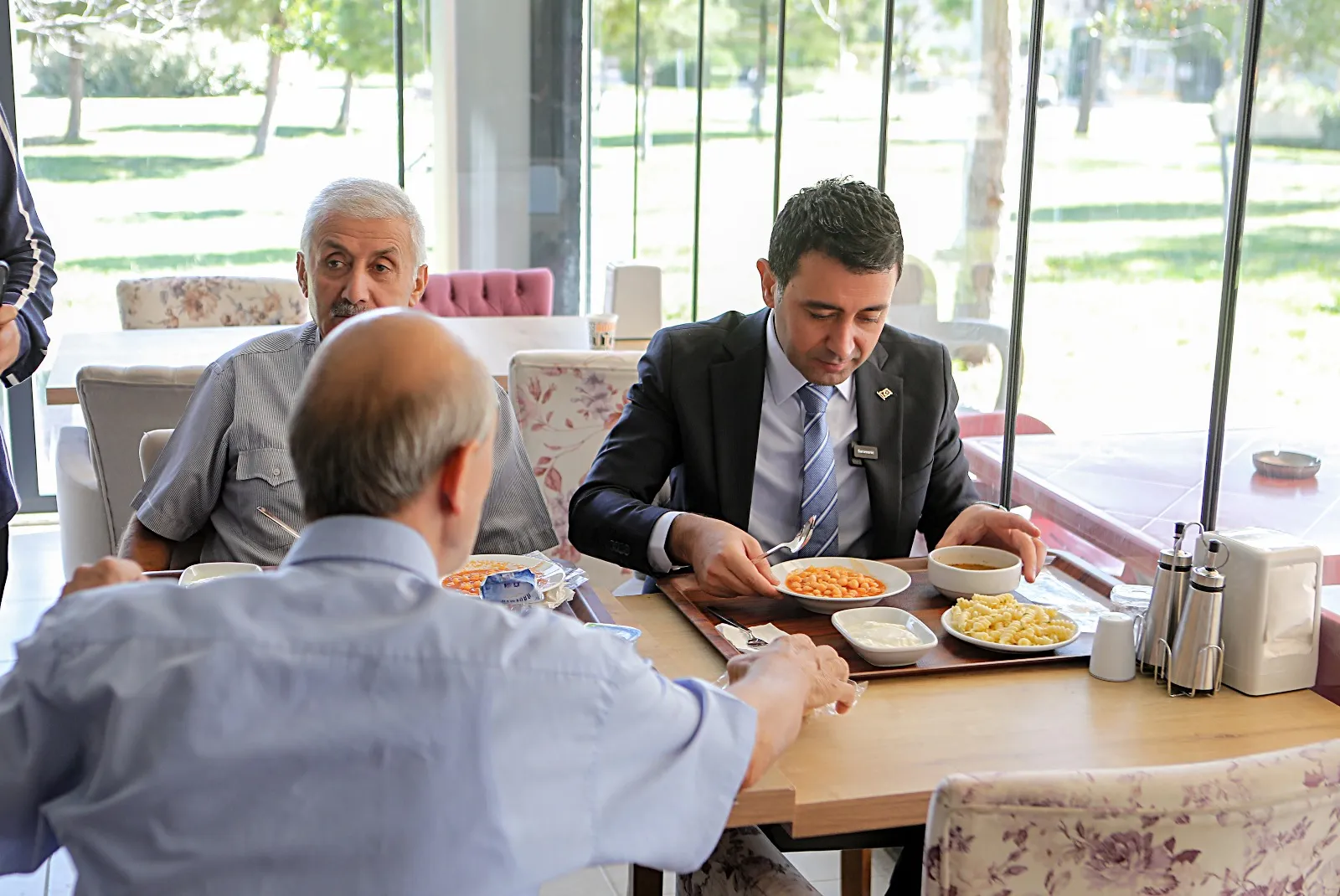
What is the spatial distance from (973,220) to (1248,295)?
1535mm

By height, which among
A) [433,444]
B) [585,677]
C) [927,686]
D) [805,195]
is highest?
[805,195]

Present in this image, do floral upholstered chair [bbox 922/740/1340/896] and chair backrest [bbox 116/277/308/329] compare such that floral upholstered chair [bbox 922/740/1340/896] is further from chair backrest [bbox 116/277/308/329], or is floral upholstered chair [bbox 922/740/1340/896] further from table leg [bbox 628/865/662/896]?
chair backrest [bbox 116/277/308/329]

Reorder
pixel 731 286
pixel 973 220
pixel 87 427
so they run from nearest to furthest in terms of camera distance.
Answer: pixel 87 427
pixel 973 220
pixel 731 286

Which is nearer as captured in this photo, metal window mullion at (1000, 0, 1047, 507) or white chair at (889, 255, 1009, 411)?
metal window mullion at (1000, 0, 1047, 507)

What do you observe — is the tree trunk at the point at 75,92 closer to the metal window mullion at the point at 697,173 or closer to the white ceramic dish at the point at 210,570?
the metal window mullion at the point at 697,173

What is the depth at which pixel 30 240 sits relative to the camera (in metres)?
2.63

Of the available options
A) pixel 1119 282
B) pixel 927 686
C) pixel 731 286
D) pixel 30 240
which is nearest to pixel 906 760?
pixel 927 686

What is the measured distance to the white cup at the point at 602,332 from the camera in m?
4.29

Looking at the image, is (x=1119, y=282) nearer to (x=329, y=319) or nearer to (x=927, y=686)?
(x=927, y=686)

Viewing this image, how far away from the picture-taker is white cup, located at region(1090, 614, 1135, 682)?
5.92ft

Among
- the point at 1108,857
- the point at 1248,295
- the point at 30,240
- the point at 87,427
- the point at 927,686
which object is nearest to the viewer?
the point at 1108,857

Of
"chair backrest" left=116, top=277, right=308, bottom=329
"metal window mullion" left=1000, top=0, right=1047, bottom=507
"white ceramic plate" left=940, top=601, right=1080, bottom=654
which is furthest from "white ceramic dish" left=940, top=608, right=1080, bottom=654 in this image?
"chair backrest" left=116, top=277, right=308, bottom=329

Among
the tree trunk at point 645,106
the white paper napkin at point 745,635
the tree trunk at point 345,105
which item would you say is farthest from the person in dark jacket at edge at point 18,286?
the tree trunk at point 645,106

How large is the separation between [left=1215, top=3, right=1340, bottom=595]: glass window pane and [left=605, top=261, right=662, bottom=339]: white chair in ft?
8.98
